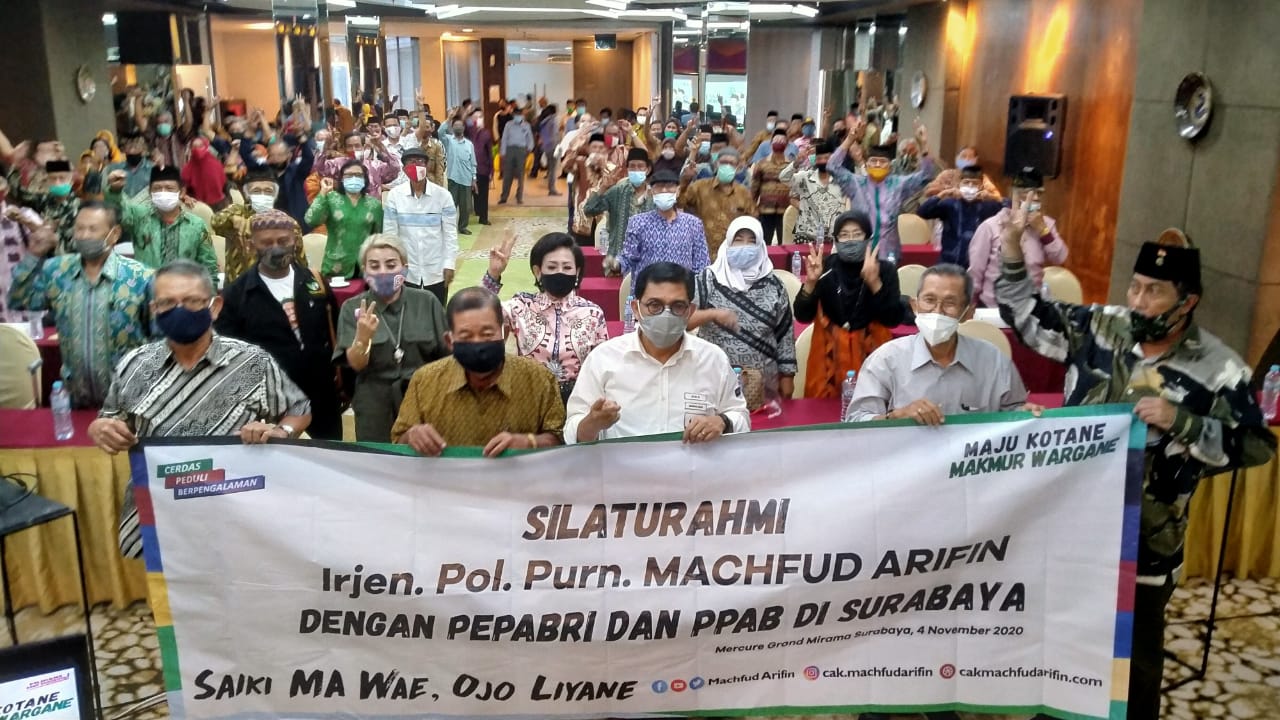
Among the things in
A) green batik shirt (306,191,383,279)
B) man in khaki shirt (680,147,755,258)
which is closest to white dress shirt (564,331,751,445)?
green batik shirt (306,191,383,279)

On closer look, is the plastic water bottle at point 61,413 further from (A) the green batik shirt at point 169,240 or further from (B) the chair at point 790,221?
(B) the chair at point 790,221

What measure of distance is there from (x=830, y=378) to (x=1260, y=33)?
4.24 m

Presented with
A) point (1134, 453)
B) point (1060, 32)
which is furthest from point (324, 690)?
point (1060, 32)

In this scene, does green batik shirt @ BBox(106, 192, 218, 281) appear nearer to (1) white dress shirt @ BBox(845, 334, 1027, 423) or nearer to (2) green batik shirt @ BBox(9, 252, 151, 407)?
(2) green batik shirt @ BBox(9, 252, 151, 407)

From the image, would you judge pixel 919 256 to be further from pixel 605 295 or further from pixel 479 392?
pixel 479 392

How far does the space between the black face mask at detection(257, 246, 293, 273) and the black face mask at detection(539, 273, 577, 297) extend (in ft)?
3.63

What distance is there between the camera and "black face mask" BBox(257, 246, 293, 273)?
14.0 ft

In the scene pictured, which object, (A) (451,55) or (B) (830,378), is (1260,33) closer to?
(B) (830,378)

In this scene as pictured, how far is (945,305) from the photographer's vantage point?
329cm

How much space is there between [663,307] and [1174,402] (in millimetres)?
1550

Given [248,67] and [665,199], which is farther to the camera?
[248,67]

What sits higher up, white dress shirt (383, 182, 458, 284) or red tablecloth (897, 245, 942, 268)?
white dress shirt (383, 182, 458, 284)

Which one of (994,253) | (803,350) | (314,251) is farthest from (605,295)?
(994,253)

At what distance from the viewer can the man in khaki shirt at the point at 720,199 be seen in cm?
779
